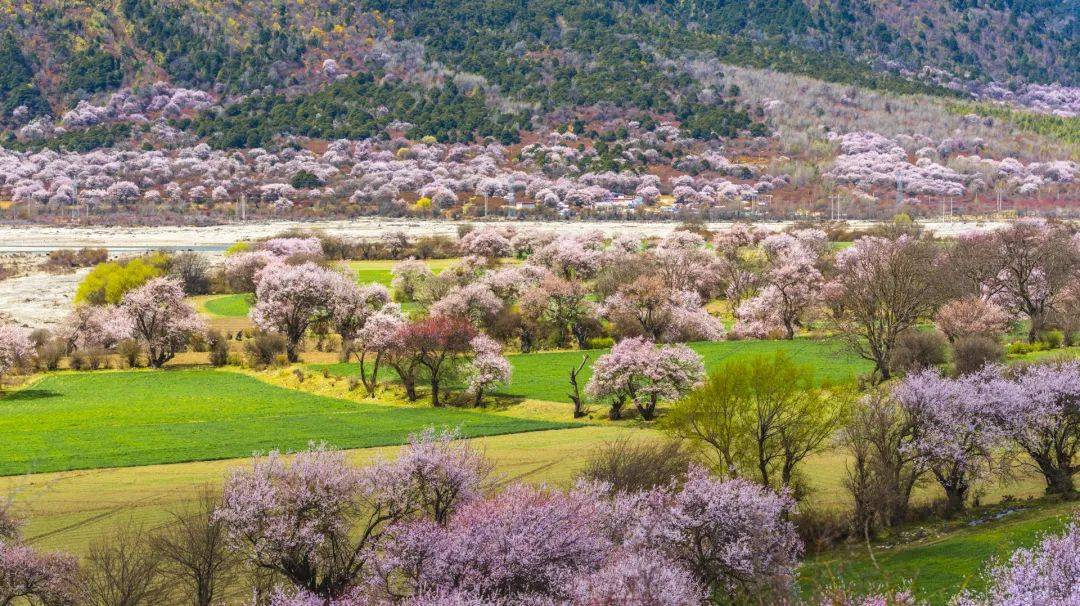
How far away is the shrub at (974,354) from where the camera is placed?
147 ft

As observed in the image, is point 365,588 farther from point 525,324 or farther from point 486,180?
point 486,180

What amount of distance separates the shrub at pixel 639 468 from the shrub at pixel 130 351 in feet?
127

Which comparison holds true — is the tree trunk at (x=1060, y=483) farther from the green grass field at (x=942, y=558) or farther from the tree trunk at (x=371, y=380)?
the tree trunk at (x=371, y=380)

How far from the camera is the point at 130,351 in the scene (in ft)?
202

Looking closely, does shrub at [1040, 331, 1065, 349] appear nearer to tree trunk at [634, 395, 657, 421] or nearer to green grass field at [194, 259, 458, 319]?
tree trunk at [634, 395, 657, 421]

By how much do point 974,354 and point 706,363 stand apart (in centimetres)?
1399

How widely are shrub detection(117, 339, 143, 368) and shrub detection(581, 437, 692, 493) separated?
38.6 meters

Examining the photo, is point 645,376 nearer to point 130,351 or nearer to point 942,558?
point 942,558

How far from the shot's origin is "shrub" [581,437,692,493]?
29192 millimetres

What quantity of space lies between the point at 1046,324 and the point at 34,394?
5444 centimetres

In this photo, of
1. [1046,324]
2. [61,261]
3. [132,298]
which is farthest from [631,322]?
[61,261]

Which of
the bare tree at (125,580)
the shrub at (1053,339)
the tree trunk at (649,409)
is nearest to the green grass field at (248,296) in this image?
the tree trunk at (649,409)

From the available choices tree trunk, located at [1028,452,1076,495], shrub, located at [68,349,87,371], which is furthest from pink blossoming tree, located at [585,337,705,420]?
shrub, located at [68,349,87,371]

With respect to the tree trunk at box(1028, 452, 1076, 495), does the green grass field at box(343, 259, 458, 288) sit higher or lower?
lower
